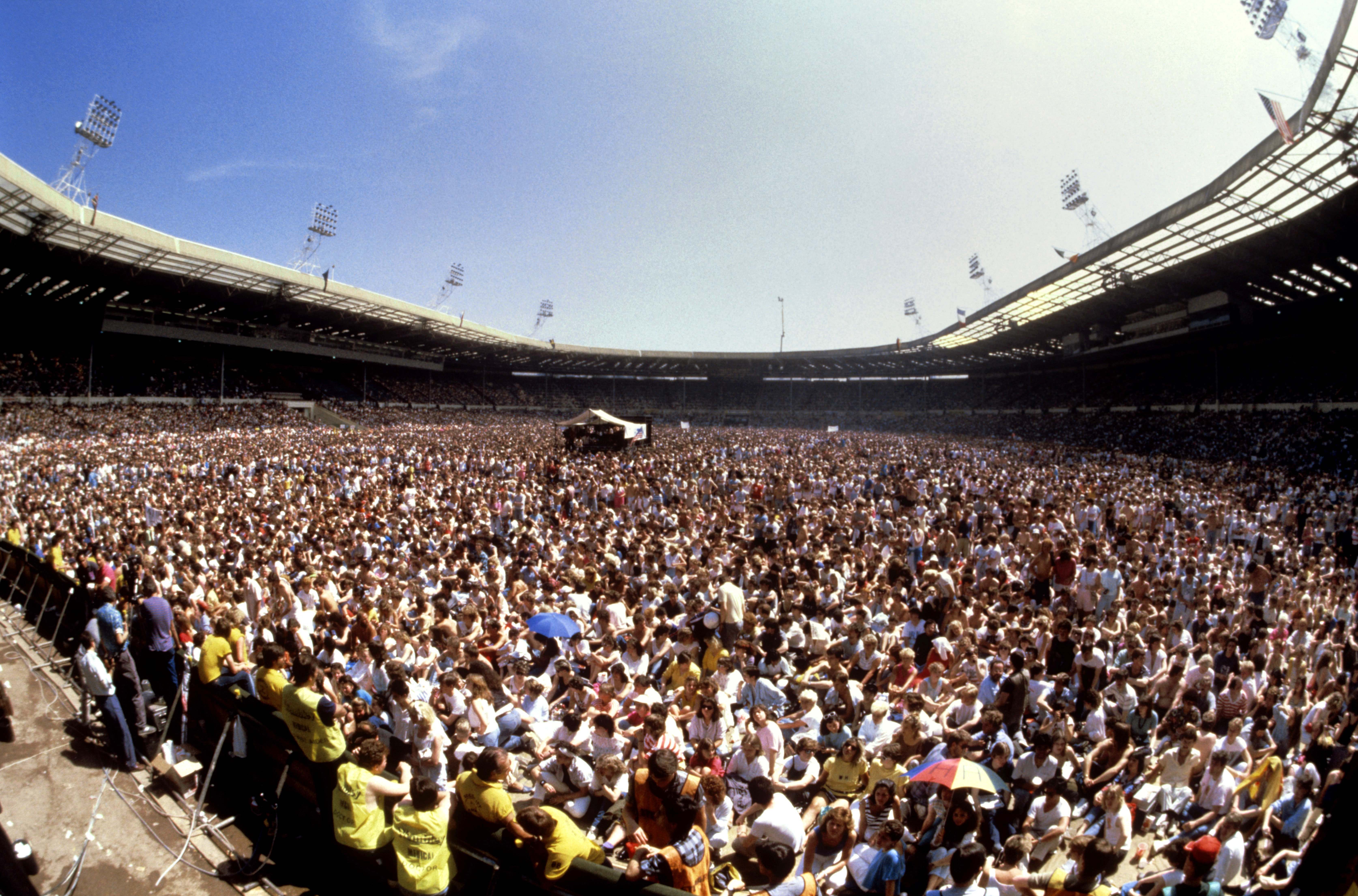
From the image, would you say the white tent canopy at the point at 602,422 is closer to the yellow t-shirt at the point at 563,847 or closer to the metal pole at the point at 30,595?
the metal pole at the point at 30,595

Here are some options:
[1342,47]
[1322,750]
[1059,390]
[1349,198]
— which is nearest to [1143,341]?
[1059,390]

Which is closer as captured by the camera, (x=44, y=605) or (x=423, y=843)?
(x=423, y=843)

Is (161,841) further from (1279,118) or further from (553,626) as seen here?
(1279,118)

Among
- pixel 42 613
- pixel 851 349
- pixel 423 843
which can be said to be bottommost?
pixel 42 613

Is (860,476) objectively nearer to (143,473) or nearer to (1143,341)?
(143,473)

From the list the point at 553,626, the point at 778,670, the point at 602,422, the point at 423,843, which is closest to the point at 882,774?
the point at 778,670

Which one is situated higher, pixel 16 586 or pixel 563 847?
pixel 563 847
